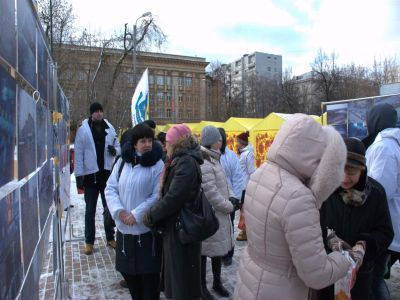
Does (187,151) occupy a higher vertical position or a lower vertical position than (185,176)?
higher

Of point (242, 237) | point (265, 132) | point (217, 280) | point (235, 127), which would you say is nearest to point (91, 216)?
point (217, 280)

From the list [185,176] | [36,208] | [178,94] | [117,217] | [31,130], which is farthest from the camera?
[178,94]

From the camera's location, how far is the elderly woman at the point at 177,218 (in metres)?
2.88

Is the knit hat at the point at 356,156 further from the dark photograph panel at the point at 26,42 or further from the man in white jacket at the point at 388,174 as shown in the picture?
the dark photograph panel at the point at 26,42

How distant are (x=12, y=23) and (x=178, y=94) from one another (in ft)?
258

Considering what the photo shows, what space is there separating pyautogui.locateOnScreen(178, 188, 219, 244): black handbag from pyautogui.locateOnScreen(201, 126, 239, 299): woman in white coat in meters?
0.79

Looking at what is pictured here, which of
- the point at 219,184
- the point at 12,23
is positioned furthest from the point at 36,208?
the point at 219,184

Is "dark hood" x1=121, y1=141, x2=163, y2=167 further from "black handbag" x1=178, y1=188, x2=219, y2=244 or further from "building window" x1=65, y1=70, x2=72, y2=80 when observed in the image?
"building window" x1=65, y1=70, x2=72, y2=80

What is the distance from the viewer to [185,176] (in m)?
2.88

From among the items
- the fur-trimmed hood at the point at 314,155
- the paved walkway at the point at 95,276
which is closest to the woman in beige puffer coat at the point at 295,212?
the fur-trimmed hood at the point at 314,155

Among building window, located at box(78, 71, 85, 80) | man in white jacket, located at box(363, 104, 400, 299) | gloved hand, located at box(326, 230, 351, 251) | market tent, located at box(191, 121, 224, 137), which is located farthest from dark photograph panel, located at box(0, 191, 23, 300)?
building window, located at box(78, 71, 85, 80)

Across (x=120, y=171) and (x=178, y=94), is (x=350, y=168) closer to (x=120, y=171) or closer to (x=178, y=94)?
(x=120, y=171)

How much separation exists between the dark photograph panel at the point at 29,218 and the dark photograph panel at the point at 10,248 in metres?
0.11

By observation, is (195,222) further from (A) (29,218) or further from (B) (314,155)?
(A) (29,218)
